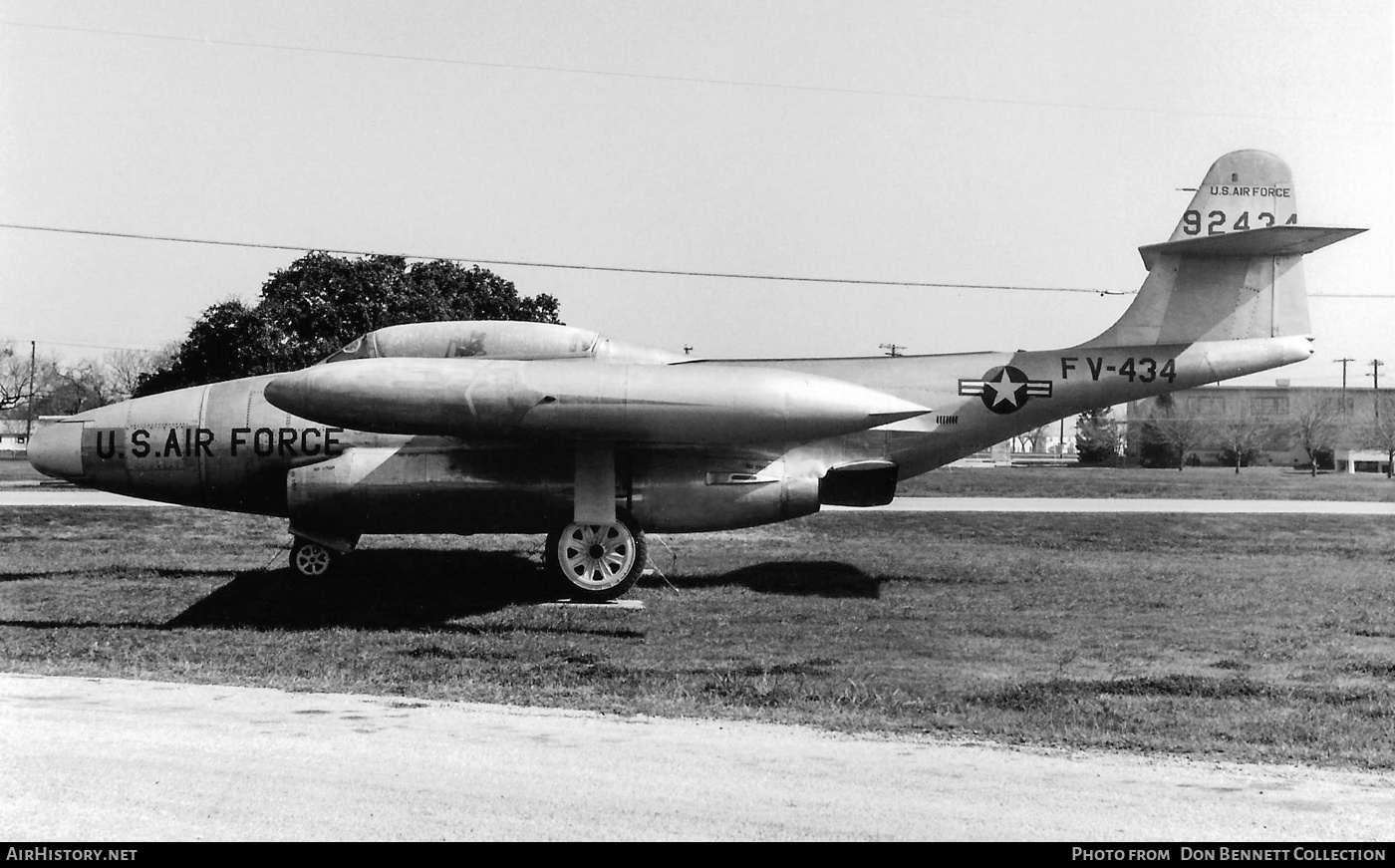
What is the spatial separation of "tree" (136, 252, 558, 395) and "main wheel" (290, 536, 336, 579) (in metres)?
13.9

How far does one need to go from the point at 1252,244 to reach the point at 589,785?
39.0ft

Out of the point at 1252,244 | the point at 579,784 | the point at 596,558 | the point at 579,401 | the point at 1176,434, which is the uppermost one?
the point at 1252,244

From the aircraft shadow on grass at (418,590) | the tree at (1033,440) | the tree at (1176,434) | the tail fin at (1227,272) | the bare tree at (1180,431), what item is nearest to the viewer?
the aircraft shadow on grass at (418,590)

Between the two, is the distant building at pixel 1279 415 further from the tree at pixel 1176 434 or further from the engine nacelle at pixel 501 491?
the engine nacelle at pixel 501 491

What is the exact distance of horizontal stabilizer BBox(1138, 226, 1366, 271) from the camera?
517 inches

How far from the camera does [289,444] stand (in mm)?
13250

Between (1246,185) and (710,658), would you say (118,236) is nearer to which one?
(710,658)

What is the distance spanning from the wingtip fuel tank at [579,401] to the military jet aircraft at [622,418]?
23mm

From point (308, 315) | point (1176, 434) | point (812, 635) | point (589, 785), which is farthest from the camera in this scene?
point (1176, 434)

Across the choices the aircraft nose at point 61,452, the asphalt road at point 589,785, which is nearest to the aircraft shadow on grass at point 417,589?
the aircraft nose at point 61,452

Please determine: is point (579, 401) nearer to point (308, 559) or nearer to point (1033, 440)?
point (308, 559)

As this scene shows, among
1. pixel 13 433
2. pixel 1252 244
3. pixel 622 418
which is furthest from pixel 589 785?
pixel 13 433

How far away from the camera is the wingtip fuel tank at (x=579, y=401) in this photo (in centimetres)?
1110

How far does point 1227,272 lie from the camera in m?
14.2
